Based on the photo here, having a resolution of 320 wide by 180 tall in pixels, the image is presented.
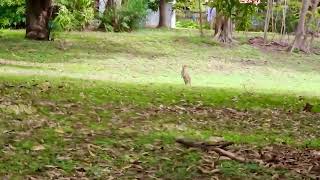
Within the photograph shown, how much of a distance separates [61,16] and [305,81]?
9.41 m

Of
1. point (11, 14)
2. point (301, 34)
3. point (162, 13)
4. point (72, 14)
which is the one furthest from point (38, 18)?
point (162, 13)

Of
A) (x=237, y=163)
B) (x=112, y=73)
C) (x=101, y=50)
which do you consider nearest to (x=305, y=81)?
(x=112, y=73)

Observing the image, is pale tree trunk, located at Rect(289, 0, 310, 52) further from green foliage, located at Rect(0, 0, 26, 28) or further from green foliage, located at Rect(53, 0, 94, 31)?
green foliage, located at Rect(0, 0, 26, 28)

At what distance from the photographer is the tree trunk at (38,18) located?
72.4 feet

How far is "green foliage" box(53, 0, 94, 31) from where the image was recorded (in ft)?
75.5

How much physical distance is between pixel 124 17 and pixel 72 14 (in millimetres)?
4486

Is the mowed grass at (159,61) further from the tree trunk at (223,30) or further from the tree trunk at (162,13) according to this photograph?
the tree trunk at (162,13)

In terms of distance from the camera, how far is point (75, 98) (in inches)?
350

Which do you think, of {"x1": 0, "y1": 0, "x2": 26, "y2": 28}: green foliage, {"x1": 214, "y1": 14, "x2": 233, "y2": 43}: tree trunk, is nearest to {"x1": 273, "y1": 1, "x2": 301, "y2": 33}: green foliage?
{"x1": 214, "y1": 14, "x2": 233, "y2": 43}: tree trunk

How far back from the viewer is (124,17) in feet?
95.7

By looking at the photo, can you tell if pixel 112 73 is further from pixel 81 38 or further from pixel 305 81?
pixel 81 38

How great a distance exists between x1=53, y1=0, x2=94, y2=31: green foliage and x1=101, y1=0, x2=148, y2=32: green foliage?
2162mm

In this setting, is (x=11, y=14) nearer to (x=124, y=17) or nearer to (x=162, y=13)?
(x=124, y=17)

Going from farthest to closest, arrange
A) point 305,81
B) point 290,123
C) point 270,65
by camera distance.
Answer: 1. point 270,65
2. point 305,81
3. point 290,123
